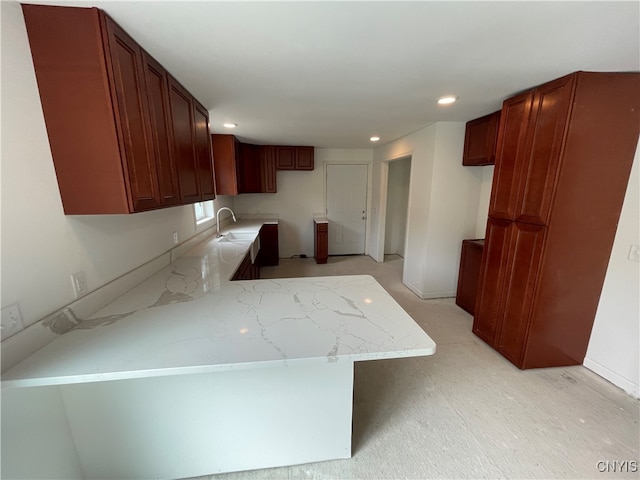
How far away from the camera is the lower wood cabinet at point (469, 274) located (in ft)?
9.07

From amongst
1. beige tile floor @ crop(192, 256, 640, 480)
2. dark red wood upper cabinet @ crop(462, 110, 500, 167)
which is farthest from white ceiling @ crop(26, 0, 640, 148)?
beige tile floor @ crop(192, 256, 640, 480)

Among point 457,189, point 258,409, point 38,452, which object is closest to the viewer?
point 38,452

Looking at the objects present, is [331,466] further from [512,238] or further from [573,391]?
[512,238]

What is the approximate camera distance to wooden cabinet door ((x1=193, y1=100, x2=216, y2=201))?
194cm

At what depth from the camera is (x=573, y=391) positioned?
1.80m

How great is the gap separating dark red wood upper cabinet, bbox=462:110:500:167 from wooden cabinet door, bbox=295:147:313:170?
101 inches

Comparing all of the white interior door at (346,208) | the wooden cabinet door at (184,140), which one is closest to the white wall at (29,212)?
the wooden cabinet door at (184,140)

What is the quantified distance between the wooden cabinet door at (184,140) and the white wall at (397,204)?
4115 millimetres

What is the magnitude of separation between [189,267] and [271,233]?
98.2 inches

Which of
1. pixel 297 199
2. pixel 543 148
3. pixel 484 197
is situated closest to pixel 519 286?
pixel 543 148

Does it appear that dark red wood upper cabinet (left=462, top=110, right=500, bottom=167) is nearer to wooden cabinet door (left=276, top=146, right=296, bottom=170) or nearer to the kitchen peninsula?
the kitchen peninsula

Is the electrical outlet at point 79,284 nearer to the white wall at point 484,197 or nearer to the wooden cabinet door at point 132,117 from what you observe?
the wooden cabinet door at point 132,117

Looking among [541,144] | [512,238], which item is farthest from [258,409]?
[541,144]

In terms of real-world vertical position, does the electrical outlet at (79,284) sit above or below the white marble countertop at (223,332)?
above
